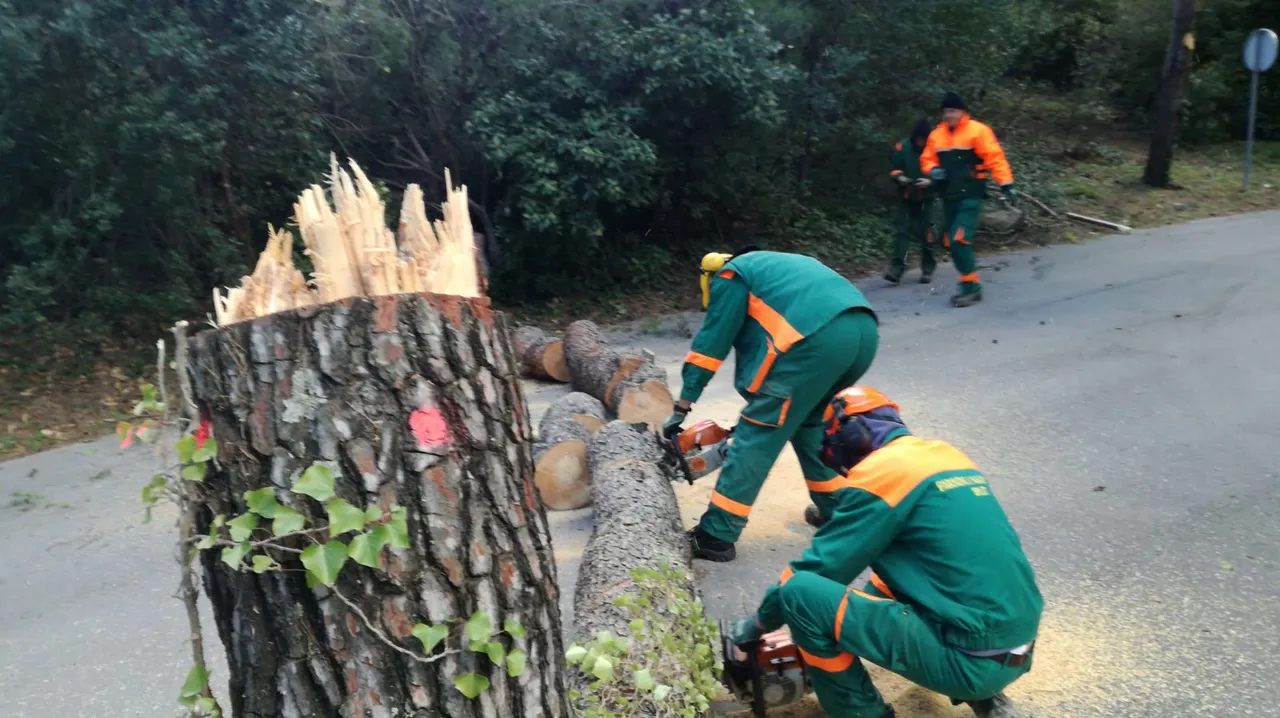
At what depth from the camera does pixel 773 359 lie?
4.27m

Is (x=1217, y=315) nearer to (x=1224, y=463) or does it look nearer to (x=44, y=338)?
(x=1224, y=463)

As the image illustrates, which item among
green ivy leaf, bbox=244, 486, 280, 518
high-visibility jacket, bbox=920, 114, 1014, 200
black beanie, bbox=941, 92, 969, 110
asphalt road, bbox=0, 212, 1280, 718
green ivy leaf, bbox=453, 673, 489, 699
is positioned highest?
black beanie, bbox=941, 92, 969, 110

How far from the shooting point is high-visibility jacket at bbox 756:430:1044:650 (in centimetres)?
273

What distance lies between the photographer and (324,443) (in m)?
1.75

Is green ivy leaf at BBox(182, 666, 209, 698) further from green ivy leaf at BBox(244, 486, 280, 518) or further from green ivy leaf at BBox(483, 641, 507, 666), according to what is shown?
green ivy leaf at BBox(483, 641, 507, 666)

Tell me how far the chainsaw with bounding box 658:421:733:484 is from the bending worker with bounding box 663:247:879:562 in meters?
0.23

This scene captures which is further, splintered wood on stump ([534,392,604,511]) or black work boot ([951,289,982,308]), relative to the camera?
black work boot ([951,289,982,308])

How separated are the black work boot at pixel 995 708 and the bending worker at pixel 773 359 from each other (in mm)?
1478

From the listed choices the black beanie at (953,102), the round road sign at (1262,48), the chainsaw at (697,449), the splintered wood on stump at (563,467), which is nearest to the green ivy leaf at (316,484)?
the chainsaw at (697,449)

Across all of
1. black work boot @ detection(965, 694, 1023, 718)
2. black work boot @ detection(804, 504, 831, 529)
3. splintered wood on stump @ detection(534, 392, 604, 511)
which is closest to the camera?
black work boot @ detection(965, 694, 1023, 718)

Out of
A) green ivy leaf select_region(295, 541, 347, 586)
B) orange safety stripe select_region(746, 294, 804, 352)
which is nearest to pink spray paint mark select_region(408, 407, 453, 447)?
green ivy leaf select_region(295, 541, 347, 586)

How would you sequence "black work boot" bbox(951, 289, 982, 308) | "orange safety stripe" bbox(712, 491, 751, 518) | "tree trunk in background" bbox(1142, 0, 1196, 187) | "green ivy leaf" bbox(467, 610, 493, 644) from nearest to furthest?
"green ivy leaf" bbox(467, 610, 493, 644) → "orange safety stripe" bbox(712, 491, 751, 518) → "black work boot" bbox(951, 289, 982, 308) → "tree trunk in background" bbox(1142, 0, 1196, 187)

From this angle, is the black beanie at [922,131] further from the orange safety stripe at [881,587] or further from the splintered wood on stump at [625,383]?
the orange safety stripe at [881,587]

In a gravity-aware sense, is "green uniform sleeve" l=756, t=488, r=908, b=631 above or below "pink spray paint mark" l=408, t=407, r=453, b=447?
below
